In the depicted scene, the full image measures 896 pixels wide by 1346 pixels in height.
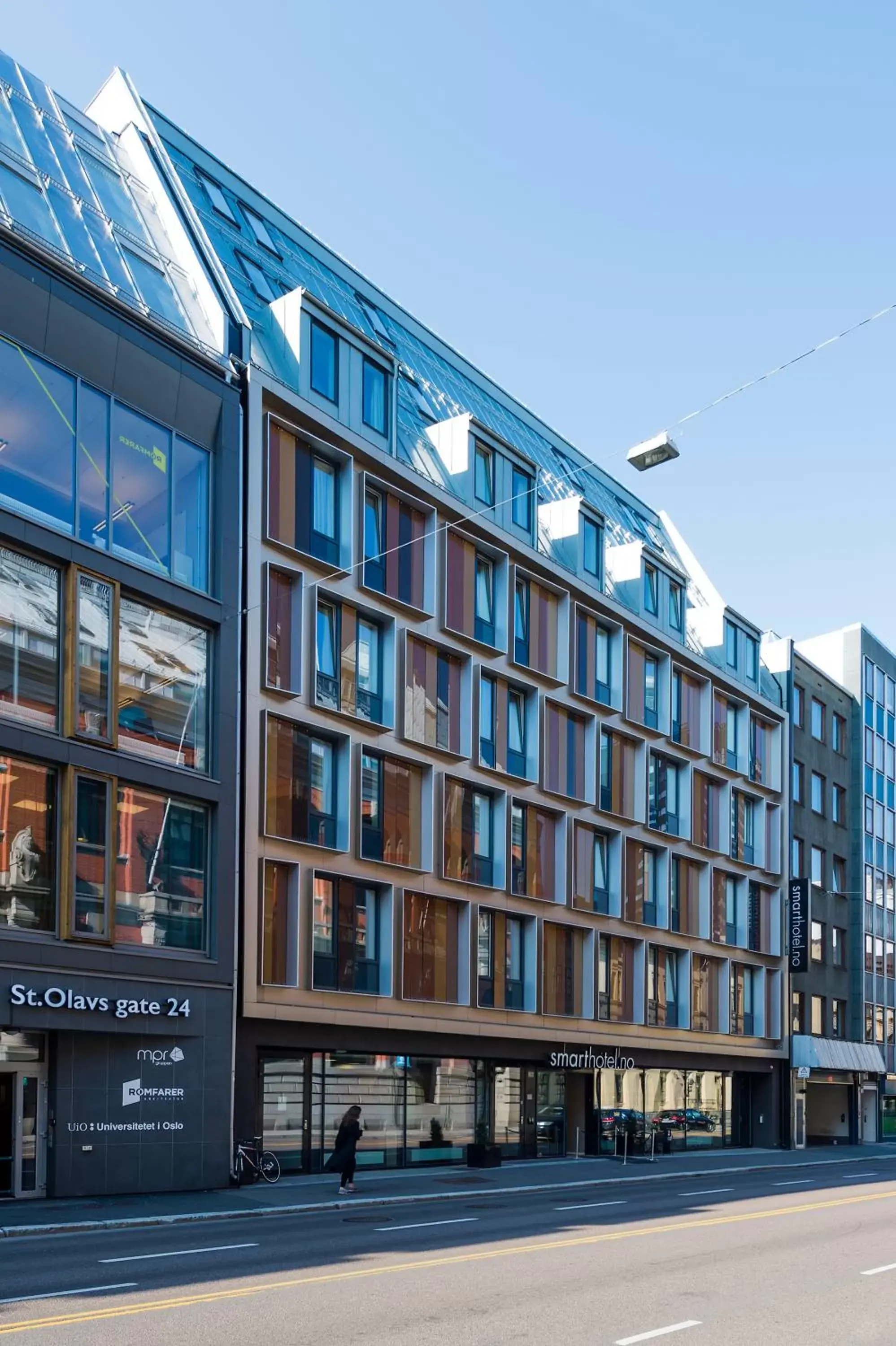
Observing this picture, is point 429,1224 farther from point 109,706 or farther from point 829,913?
point 829,913

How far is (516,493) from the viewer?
42688mm

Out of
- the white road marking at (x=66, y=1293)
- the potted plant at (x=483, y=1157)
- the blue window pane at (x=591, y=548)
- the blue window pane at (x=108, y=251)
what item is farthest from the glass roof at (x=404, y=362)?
the white road marking at (x=66, y=1293)

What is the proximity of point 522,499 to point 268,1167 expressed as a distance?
21.1m

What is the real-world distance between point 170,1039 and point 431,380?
23936 millimetres

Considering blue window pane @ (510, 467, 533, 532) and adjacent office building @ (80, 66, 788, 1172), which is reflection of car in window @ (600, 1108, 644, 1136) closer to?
adjacent office building @ (80, 66, 788, 1172)

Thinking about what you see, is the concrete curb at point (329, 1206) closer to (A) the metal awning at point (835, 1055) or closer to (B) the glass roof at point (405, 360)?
(B) the glass roof at point (405, 360)

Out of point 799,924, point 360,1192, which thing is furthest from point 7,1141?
point 799,924

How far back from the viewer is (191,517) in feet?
98.9

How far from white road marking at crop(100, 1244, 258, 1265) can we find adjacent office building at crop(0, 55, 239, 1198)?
7296 millimetres

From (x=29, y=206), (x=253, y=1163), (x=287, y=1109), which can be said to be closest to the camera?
(x=29, y=206)

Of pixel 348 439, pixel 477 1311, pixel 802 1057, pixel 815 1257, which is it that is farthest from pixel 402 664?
pixel 802 1057

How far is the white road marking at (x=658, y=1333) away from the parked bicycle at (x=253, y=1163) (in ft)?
57.2

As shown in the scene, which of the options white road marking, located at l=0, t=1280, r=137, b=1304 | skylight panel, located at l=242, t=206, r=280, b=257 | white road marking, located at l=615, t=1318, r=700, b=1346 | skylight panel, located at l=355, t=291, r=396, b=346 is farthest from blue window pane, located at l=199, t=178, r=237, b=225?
white road marking, located at l=615, t=1318, r=700, b=1346

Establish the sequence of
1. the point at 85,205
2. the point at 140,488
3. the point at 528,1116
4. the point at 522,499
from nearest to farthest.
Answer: the point at 140,488 → the point at 85,205 → the point at 528,1116 → the point at 522,499
